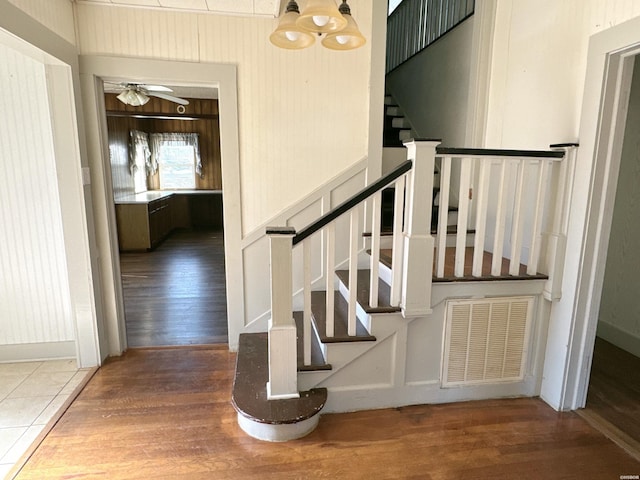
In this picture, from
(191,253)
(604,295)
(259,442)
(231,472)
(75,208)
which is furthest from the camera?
(191,253)

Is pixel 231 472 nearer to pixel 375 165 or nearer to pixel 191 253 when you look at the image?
pixel 375 165

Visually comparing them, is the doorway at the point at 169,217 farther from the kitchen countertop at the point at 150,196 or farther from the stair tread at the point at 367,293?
the stair tread at the point at 367,293

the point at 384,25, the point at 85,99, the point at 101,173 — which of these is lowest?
the point at 101,173

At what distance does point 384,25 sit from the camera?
2820 mm

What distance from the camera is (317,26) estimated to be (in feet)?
5.59

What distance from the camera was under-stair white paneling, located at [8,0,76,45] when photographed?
2037 mm

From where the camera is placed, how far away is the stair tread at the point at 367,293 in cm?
221

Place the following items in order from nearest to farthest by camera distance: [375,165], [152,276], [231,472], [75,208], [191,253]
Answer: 1. [231,472]
2. [75,208]
3. [375,165]
4. [152,276]
5. [191,253]

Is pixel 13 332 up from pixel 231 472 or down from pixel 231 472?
up

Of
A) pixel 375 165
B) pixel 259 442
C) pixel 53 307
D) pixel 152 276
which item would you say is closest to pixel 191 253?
pixel 152 276

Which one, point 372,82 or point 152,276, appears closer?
point 372,82

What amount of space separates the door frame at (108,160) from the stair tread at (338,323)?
2.26 ft

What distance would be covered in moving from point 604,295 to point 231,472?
337cm

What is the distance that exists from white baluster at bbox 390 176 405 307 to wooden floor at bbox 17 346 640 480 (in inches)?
30.0
